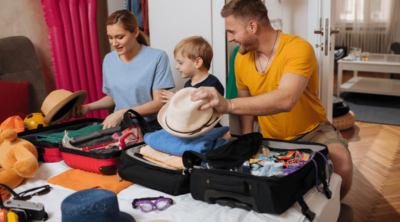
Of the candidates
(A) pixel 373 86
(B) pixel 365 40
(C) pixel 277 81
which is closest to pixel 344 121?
(A) pixel 373 86

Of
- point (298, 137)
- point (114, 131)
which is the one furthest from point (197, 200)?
point (298, 137)

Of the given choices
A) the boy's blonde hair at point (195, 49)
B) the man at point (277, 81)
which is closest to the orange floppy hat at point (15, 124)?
the boy's blonde hair at point (195, 49)

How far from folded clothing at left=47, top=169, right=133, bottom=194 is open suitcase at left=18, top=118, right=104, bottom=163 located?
0.15 m

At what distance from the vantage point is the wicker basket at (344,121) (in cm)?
378

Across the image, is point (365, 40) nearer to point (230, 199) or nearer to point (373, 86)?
point (373, 86)

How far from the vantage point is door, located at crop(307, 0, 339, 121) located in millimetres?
2290

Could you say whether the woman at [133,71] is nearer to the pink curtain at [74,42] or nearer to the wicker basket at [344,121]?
the pink curtain at [74,42]

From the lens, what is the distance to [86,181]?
4.12 ft

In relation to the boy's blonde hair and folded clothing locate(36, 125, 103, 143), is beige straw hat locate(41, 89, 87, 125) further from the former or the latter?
the boy's blonde hair

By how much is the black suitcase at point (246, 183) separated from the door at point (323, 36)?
4.35 ft

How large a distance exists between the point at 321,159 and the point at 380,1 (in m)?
7.32

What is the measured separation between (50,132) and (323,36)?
6.15 feet

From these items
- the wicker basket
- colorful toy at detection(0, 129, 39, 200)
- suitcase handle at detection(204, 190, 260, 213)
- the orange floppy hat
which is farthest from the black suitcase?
the wicker basket

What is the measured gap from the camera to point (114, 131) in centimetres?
154
